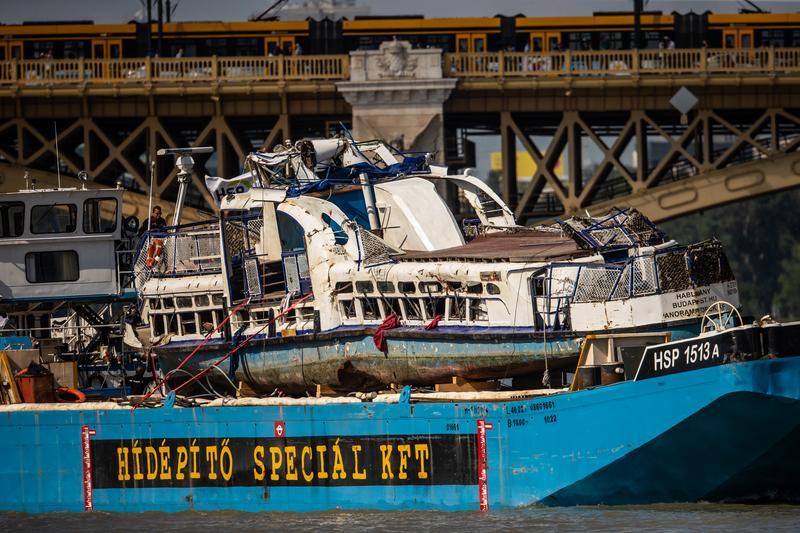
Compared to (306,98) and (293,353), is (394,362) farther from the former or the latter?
(306,98)

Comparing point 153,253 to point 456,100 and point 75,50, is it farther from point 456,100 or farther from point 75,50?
point 75,50

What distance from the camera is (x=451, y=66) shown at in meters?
64.7

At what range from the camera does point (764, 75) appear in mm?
62562

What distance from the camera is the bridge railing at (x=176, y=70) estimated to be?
2542 inches

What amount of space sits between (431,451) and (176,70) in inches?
1446

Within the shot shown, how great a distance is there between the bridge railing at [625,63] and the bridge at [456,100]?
0.07 metres

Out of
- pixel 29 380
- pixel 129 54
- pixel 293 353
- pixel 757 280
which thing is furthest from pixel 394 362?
pixel 757 280

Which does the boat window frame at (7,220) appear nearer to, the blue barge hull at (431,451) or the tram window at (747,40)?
the blue barge hull at (431,451)

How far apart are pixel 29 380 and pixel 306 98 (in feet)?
97.7

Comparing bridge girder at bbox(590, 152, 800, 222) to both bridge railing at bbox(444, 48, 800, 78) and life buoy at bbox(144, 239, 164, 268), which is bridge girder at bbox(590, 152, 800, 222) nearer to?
bridge railing at bbox(444, 48, 800, 78)

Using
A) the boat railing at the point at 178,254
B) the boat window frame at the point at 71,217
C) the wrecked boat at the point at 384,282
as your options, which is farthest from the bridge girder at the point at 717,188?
the boat window frame at the point at 71,217

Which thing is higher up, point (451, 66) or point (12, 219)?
point (451, 66)

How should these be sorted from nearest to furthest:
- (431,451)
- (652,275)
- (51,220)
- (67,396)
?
(431,451), (652,275), (67,396), (51,220)

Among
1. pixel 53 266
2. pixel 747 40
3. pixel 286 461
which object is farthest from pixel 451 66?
pixel 286 461
